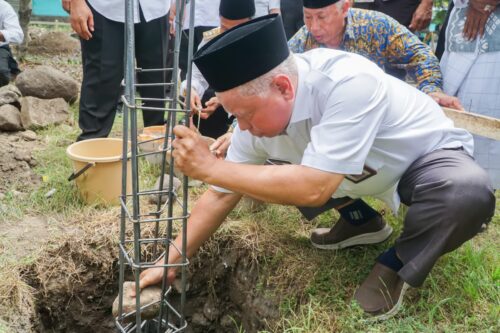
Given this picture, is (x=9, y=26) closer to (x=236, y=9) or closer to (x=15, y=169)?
(x=15, y=169)

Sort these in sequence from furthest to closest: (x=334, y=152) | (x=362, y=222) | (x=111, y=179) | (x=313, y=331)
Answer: (x=111, y=179), (x=362, y=222), (x=313, y=331), (x=334, y=152)

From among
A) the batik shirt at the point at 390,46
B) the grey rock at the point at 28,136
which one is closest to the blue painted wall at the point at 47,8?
the grey rock at the point at 28,136

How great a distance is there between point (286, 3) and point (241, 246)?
243 cm

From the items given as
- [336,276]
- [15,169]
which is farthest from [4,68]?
[336,276]

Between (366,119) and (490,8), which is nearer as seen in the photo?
(366,119)

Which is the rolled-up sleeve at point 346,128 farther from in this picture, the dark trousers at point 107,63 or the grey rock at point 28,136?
the grey rock at point 28,136

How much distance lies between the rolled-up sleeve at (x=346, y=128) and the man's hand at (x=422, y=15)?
2119mm

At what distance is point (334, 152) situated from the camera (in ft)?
6.11

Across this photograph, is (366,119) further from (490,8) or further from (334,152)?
(490,8)

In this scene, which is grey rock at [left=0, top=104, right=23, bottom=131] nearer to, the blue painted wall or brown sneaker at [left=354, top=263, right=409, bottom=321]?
brown sneaker at [left=354, top=263, right=409, bottom=321]

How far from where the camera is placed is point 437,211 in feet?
6.76

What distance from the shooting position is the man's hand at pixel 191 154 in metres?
1.84

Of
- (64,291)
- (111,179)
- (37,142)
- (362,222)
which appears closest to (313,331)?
(362,222)

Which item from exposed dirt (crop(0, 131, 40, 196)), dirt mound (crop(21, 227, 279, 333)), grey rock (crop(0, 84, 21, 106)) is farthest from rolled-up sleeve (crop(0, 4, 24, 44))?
dirt mound (crop(21, 227, 279, 333))
